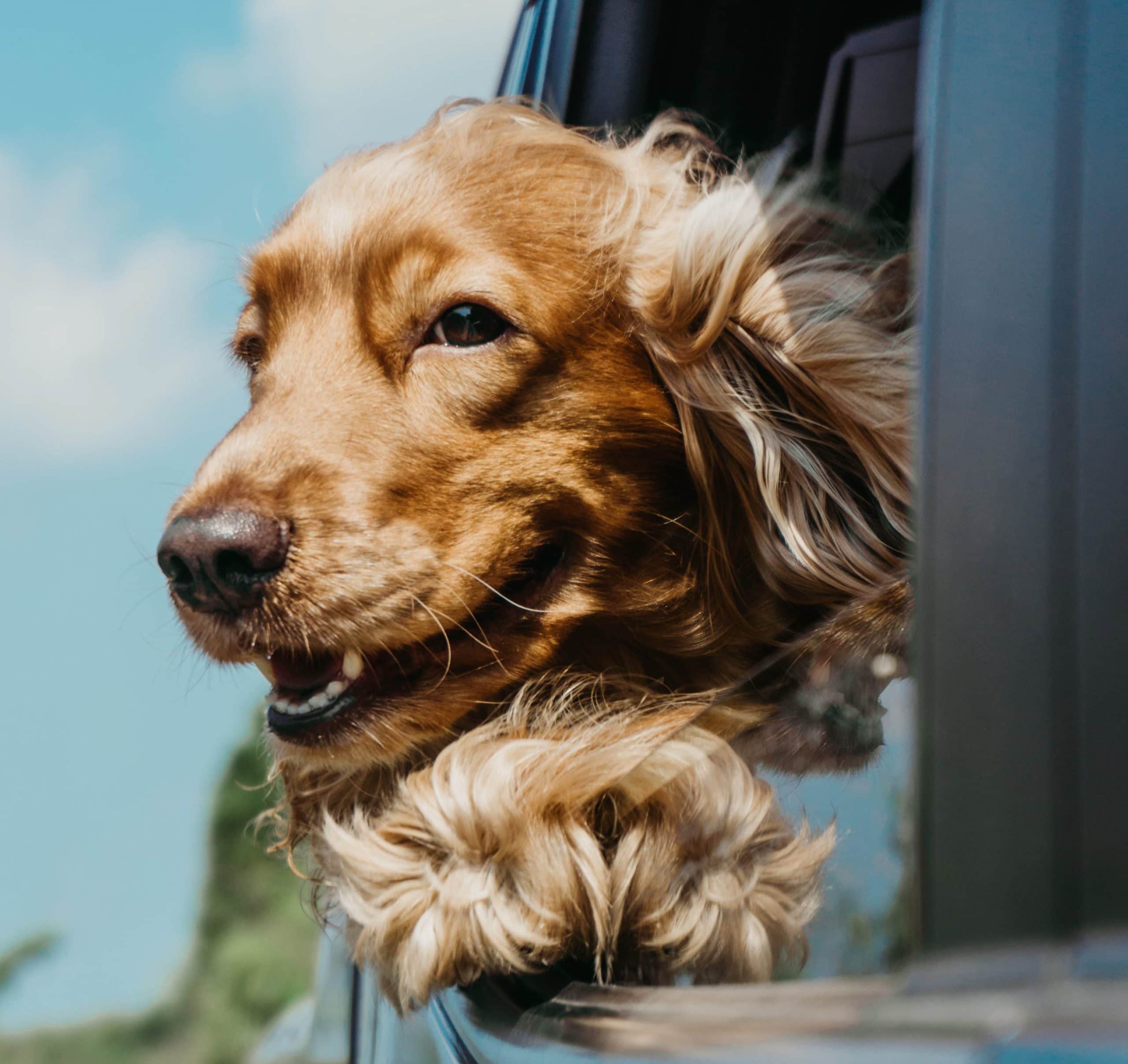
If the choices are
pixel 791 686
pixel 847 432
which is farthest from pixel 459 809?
pixel 847 432

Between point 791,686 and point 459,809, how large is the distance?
0.63 m

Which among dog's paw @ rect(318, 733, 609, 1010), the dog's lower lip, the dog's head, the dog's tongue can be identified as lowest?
dog's paw @ rect(318, 733, 609, 1010)

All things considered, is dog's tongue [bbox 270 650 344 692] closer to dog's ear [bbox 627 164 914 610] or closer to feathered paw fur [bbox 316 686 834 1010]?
feathered paw fur [bbox 316 686 834 1010]

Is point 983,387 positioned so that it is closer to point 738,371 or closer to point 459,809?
point 459,809

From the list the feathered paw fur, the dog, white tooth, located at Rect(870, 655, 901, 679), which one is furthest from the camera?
the dog

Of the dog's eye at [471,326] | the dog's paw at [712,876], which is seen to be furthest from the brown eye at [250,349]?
the dog's paw at [712,876]

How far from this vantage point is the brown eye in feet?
8.76

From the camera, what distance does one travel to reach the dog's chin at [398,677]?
211 centimetres

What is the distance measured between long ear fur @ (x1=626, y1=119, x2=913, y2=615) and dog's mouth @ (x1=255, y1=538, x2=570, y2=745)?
15.3 inches

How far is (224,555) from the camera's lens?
6.50 ft

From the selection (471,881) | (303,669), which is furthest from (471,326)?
(471,881)

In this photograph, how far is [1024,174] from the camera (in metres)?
0.96

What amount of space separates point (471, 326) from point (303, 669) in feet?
2.24

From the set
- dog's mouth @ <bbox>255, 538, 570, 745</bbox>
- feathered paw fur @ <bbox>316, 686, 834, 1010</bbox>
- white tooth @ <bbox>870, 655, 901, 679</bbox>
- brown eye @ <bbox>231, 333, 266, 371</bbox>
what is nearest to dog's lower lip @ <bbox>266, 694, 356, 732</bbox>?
dog's mouth @ <bbox>255, 538, 570, 745</bbox>
